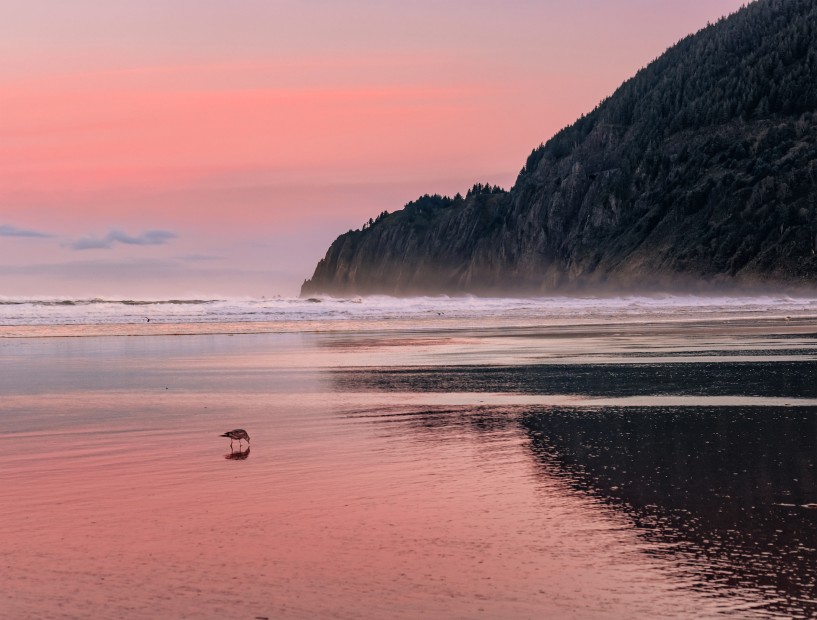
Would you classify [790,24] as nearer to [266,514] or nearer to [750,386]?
[750,386]

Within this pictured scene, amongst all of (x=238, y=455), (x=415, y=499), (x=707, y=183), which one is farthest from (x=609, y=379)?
(x=707, y=183)

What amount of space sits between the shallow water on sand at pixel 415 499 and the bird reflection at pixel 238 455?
0.21ft

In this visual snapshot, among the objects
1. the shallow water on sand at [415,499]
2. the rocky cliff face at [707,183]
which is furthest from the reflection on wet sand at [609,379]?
the rocky cliff face at [707,183]

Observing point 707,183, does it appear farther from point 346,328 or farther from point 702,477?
point 702,477

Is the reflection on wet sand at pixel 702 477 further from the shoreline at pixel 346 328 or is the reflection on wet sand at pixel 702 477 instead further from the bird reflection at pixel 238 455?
the shoreline at pixel 346 328

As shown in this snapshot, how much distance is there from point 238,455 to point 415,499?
3469 mm

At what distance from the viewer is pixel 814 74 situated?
173000 mm

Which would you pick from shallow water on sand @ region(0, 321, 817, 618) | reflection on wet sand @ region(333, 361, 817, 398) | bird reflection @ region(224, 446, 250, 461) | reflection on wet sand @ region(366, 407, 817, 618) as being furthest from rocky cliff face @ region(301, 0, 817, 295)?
bird reflection @ region(224, 446, 250, 461)

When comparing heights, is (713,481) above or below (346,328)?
below

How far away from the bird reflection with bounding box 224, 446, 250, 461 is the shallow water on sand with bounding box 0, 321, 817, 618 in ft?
0.21

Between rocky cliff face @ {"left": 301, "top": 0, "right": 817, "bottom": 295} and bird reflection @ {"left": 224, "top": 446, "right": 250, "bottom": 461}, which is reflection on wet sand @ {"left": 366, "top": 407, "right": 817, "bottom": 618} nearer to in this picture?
bird reflection @ {"left": 224, "top": 446, "right": 250, "bottom": 461}

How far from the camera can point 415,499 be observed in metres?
9.88

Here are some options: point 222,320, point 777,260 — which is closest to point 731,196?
point 777,260

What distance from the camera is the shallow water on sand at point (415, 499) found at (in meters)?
6.93
